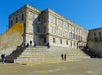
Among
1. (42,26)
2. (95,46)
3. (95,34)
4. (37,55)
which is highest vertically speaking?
(42,26)

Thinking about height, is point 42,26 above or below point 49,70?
above

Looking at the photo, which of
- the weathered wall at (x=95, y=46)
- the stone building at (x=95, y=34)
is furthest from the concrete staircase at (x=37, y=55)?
the stone building at (x=95, y=34)

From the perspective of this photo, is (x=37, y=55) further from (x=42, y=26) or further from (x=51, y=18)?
(x=51, y=18)

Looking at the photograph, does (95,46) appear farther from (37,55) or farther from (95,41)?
(37,55)

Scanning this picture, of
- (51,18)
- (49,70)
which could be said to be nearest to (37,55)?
(49,70)

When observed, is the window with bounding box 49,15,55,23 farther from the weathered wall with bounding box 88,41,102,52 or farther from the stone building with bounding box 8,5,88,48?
the weathered wall with bounding box 88,41,102,52

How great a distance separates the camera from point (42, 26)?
4591 cm

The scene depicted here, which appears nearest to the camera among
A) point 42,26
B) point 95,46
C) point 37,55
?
point 37,55

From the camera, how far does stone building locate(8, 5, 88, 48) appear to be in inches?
1633

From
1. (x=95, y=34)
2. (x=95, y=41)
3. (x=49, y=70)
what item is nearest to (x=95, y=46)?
(x=95, y=41)

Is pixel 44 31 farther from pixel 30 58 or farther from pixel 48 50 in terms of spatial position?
pixel 30 58

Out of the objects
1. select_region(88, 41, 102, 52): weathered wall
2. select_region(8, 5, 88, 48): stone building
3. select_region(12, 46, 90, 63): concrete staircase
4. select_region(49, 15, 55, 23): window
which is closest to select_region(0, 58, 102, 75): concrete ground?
select_region(12, 46, 90, 63): concrete staircase

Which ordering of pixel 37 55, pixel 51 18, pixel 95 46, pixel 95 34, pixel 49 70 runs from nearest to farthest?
pixel 49 70
pixel 37 55
pixel 51 18
pixel 95 46
pixel 95 34

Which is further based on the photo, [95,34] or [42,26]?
[95,34]
